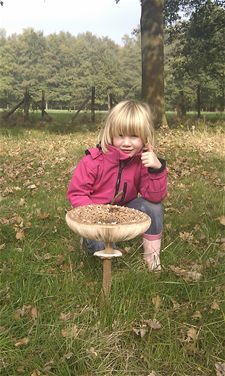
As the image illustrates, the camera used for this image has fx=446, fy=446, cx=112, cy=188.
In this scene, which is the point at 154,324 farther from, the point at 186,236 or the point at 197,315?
the point at 186,236

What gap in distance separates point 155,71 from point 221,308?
1171 cm

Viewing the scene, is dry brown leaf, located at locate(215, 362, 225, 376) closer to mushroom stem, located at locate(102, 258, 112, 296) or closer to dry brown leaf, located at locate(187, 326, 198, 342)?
dry brown leaf, located at locate(187, 326, 198, 342)

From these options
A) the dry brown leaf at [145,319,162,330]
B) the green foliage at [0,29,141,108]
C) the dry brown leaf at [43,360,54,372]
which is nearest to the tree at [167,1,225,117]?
the dry brown leaf at [145,319,162,330]

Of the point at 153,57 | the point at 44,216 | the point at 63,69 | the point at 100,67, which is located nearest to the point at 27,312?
the point at 44,216

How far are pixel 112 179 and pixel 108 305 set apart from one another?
1165 mm

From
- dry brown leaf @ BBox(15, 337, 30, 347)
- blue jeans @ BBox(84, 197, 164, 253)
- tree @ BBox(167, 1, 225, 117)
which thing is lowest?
dry brown leaf @ BBox(15, 337, 30, 347)

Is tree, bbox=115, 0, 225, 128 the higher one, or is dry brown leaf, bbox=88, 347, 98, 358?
tree, bbox=115, 0, 225, 128

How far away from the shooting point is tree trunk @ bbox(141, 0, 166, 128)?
45.2 ft

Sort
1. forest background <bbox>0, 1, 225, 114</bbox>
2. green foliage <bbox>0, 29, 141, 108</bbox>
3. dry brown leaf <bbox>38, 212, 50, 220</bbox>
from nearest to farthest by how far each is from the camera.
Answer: dry brown leaf <bbox>38, 212, 50, 220</bbox> < forest background <bbox>0, 1, 225, 114</bbox> < green foliage <bbox>0, 29, 141, 108</bbox>

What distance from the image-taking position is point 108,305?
298 cm

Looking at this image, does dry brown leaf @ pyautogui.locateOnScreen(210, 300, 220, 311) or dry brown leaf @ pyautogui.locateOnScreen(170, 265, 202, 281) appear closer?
dry brown leaf @ pyautogui.locateOnScreen(210, 300, 220, 311)

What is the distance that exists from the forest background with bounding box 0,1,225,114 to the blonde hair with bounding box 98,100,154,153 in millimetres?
18399

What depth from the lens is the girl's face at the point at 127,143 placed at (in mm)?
3652

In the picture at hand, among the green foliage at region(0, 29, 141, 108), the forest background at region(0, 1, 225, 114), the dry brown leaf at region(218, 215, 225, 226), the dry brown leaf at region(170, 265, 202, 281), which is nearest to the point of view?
the dry brown leaf at region(170, 265, 202, 281)
